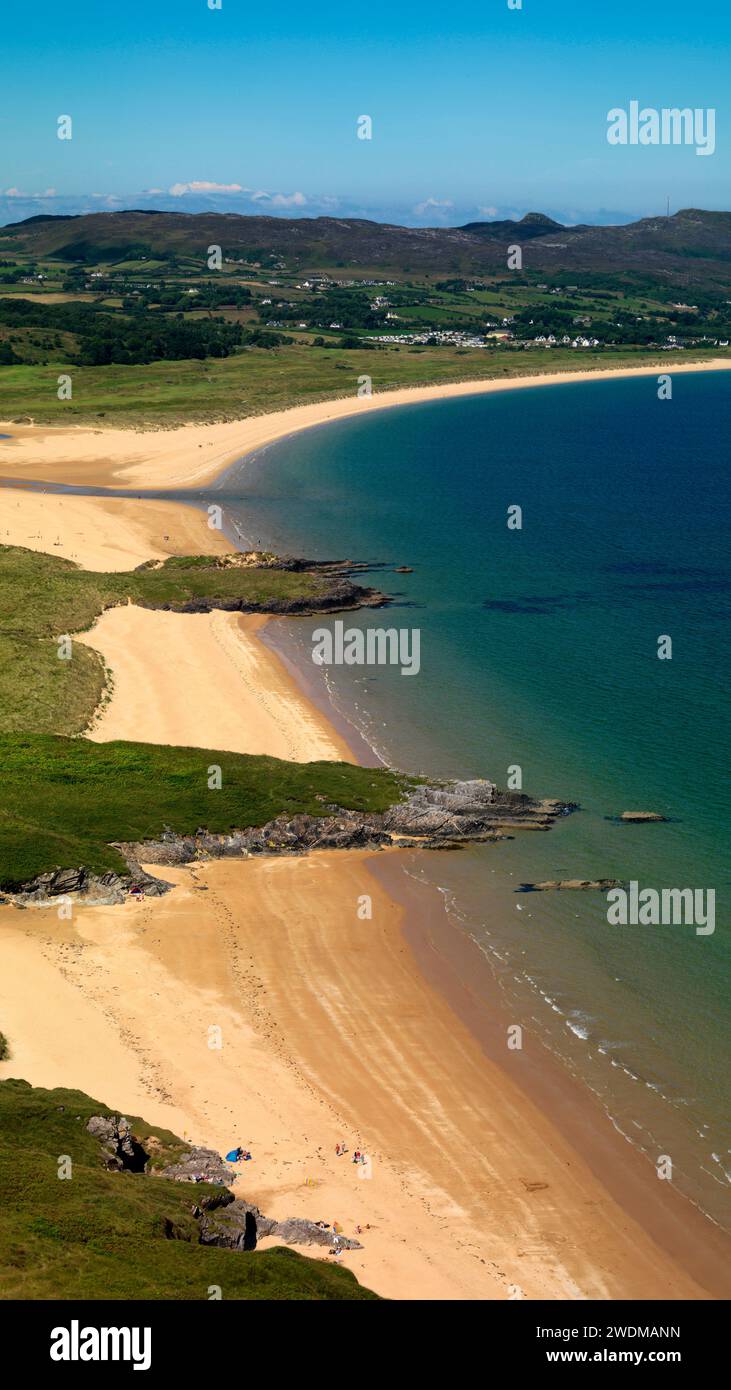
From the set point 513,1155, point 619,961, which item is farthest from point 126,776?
point 513,1155

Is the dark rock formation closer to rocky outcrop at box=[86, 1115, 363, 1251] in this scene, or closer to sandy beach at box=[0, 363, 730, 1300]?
rocky outcrop at box=[86, 1115, 363, 1251]

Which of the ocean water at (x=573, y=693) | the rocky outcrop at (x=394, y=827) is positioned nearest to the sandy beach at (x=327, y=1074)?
the rocky outcrop at (x=394, y=827)

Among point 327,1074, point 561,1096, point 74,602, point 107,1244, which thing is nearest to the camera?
point 107,1244

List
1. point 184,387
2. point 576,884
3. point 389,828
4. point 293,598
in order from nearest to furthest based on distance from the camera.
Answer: point 576,884, point 389,828, point 293,598, point 184,387

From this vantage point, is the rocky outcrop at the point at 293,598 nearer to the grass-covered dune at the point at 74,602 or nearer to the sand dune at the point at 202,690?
the grass-covered dune at the point at 74,602

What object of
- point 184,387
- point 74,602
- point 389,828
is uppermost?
point 184,387

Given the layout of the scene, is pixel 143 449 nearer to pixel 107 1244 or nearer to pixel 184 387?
pixel 184 387

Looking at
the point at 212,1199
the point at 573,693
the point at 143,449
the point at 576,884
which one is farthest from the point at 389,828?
the point at 143,449
